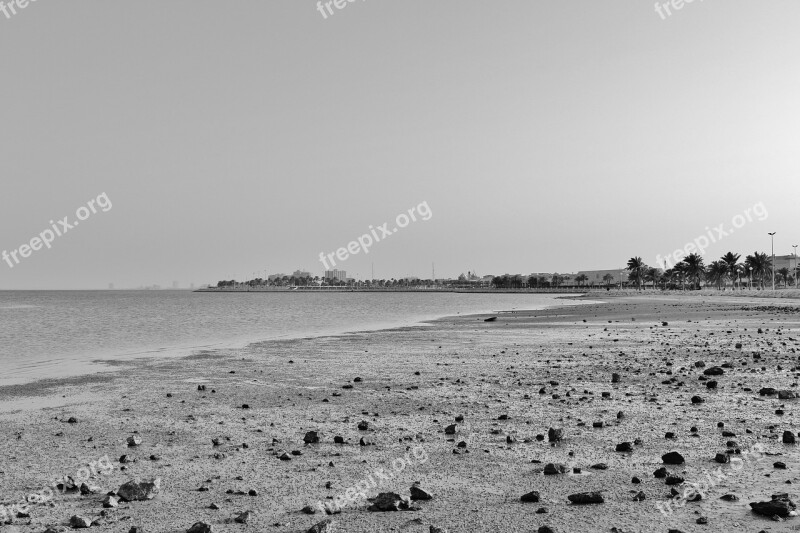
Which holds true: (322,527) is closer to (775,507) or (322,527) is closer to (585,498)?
(585,498)

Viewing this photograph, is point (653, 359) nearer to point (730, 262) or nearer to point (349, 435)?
point (349, 435)

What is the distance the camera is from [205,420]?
38.9ft

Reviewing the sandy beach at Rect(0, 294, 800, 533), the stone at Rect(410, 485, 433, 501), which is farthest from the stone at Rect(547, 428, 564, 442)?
the stone at Rect(410, 485, 433, 501)

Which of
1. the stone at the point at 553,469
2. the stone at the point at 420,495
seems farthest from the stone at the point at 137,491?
the stone at the point at 553,469

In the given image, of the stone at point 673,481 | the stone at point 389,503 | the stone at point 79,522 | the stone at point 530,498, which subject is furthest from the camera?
the stone at point 673,481

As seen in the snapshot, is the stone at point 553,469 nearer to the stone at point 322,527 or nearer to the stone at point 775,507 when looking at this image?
the stone at point 775,507

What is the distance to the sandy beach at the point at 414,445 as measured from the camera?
21.5ft

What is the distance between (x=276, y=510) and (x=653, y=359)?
1700cm

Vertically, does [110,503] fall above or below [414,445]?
above

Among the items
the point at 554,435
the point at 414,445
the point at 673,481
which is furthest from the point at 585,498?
the point at 414,445

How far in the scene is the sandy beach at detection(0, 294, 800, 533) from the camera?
6543 mm

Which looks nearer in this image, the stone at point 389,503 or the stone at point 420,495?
the stone at point 389,503

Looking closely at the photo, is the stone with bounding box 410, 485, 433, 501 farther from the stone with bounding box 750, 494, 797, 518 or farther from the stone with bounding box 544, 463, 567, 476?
the stone with bounding box 750, 494, 797, 518

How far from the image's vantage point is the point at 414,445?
9.54m
